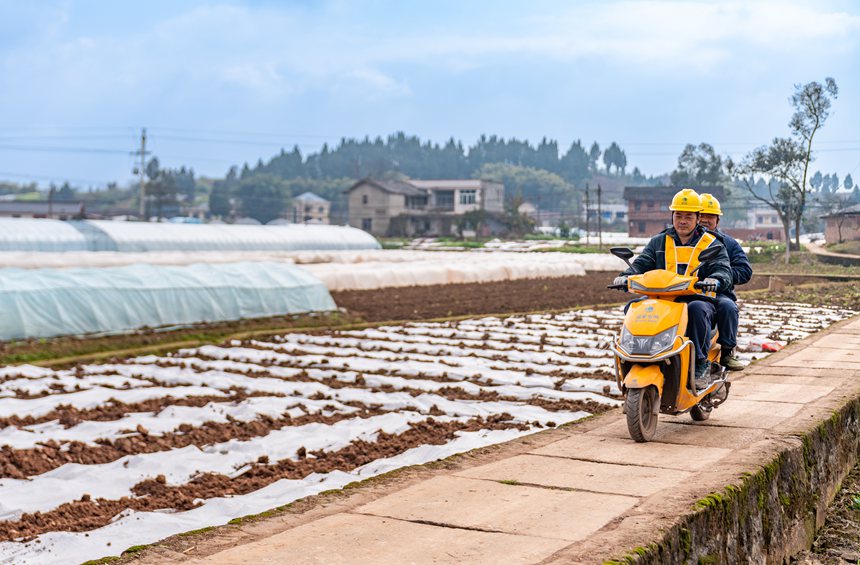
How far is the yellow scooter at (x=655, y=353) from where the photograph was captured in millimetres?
7156

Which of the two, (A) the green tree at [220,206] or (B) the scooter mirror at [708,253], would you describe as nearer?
(B) the scooter mirror at [708,253]

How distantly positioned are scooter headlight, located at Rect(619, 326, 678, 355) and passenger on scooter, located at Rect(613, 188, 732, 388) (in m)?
0.36

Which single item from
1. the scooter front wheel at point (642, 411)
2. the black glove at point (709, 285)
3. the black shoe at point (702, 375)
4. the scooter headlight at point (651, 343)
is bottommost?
the scooter front wheel at point (642, 411)

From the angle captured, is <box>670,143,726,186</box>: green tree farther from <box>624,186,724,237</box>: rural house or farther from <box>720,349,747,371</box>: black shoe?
<box>720,349,747,371</box>: black shoe

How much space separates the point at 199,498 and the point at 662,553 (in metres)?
3.75

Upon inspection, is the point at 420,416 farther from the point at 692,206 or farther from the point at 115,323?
the point at 115,323

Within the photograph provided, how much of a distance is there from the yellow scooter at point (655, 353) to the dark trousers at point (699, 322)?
81mm

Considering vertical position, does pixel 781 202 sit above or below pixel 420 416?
above

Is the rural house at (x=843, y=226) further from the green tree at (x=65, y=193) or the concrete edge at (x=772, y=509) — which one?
the green tree at (x=65, y=193)

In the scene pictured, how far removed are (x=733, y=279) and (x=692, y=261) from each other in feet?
1.34

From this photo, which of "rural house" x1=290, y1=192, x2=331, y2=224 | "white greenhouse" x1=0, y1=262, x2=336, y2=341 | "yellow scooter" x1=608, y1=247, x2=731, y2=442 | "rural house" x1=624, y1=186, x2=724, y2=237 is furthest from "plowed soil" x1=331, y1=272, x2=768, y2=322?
"rural house" x1=290, y1=192, x2=331, y2=224

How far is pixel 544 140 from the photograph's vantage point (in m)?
163

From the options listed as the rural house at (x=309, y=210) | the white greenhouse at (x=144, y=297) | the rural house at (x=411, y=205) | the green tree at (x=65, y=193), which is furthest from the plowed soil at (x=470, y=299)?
the green tree at (x=65, y=193)

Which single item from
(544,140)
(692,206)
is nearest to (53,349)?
(692,206)
